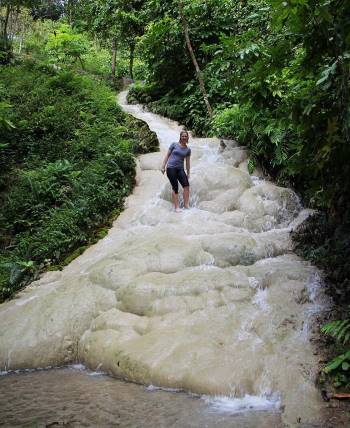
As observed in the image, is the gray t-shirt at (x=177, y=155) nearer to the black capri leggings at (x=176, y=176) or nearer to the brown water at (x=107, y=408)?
the black capri leggings at (x=176, y=176)

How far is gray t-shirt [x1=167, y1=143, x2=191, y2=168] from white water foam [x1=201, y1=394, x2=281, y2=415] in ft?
17.4

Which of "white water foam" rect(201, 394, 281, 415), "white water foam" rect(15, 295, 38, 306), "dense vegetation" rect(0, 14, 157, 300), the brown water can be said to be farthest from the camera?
"dense vegetation" rect(0, 14, 157, 300)

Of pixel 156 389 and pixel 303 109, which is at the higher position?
pixel 303 109

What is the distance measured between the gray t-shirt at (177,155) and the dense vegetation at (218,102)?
1.69 meters

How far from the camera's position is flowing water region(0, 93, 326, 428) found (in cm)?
410

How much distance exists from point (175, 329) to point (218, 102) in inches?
427

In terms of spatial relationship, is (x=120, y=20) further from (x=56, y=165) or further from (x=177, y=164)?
(x=177, y=164)

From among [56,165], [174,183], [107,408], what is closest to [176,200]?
[174,183]

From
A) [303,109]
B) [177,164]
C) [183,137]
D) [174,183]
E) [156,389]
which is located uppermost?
[303,109]

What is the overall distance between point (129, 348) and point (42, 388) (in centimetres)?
107

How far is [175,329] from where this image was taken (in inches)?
208

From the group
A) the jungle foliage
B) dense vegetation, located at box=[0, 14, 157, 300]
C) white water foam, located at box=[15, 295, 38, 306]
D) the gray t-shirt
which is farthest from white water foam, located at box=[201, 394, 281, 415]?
the gray t-shirt

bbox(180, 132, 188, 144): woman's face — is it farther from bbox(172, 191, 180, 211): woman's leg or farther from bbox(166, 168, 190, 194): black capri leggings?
bbox(172, 191, 180, 211): woman's leg

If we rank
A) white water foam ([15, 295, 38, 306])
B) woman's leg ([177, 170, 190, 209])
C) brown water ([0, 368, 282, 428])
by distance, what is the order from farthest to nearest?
woman's leg ([177, 170, 190, 209]) < white water foam ([15, 295, 38, 306]) < brown water ([0, 368, 282, 428])
